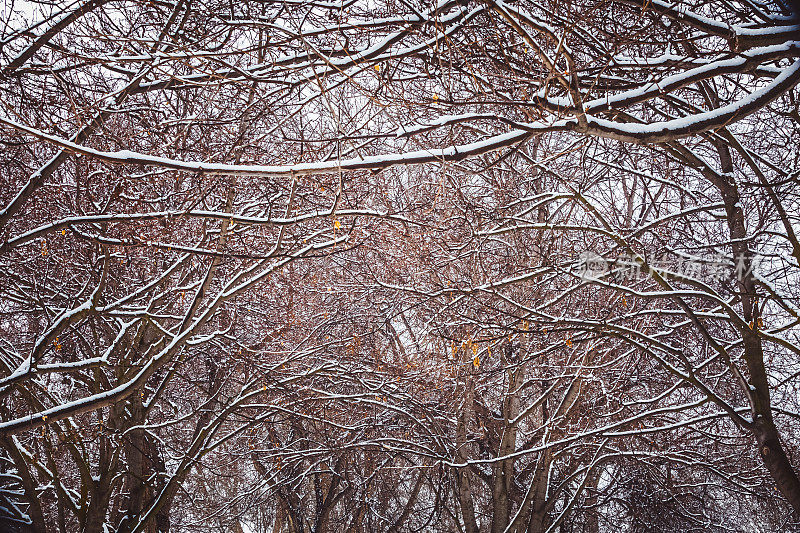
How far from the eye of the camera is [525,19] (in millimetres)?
3004

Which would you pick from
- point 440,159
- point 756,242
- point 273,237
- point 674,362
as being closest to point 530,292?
point 674,362

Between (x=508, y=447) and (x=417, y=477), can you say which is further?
(x=417, y=477)

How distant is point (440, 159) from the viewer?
308cm

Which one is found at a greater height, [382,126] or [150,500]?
[382,126]

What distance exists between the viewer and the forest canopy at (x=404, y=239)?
380 cm

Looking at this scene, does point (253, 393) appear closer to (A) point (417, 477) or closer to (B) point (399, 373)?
(B) point (399, 373)

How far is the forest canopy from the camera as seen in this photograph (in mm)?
3799

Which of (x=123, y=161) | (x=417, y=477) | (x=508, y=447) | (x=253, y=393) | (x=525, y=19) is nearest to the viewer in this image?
(x=525, y=19)

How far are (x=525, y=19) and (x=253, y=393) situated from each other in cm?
549

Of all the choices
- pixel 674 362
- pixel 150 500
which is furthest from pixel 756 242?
pixel 150 500

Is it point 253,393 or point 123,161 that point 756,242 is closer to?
point 253,393

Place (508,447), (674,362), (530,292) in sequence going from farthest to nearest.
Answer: (508,447) → (530,292) → (674,362)

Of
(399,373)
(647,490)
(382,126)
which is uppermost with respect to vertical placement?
(382,126)

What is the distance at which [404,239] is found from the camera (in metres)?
5.86
